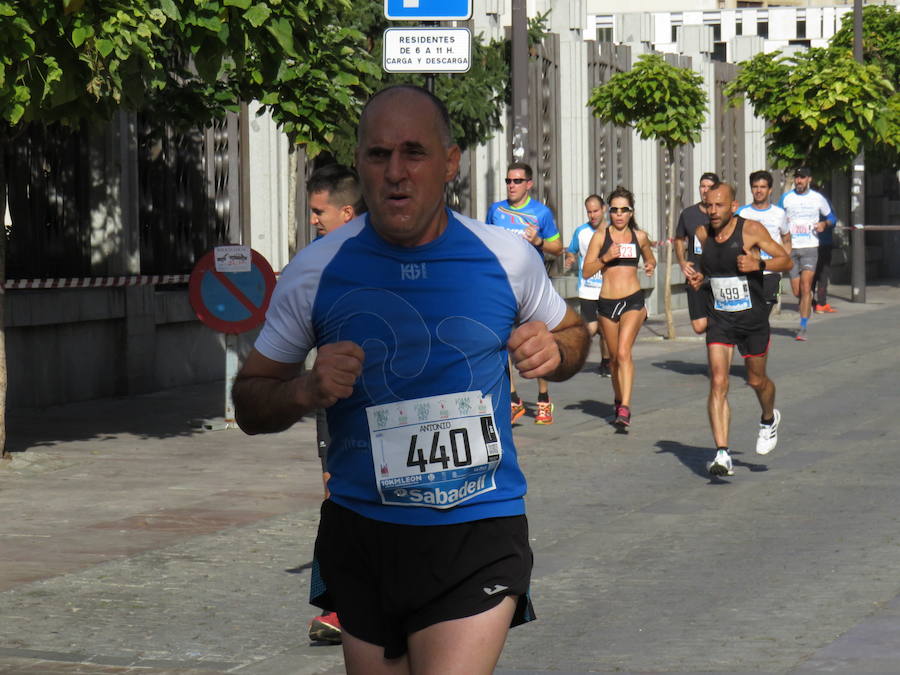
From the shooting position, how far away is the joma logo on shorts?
3812mm

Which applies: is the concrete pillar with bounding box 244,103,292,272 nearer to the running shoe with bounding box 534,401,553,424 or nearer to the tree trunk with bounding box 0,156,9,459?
the running shoe with bounding box 534,401,553,424

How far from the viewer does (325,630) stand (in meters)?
6.58

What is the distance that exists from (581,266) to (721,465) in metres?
5.50

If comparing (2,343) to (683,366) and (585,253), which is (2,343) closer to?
(585,253)

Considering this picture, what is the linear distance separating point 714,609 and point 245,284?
6.64 meters

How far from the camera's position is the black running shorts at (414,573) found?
12.5ft

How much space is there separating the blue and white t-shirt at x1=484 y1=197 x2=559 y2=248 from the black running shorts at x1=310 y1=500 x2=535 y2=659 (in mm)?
9821

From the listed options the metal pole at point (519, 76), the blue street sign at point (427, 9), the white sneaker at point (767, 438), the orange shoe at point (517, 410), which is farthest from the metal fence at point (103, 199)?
the white sneaker at point (767, 438)

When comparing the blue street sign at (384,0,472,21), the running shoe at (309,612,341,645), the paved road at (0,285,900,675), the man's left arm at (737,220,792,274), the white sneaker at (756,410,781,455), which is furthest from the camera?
the white sneaker at (756,410,781,455)

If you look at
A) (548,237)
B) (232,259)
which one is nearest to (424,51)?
(232,259)

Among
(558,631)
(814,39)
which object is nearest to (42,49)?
(558,631)

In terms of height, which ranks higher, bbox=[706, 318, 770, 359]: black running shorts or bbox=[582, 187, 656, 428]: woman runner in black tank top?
bbox=[582, 187, 656, 428]: woman runner in black tank top

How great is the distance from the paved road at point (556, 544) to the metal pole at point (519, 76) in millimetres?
2568

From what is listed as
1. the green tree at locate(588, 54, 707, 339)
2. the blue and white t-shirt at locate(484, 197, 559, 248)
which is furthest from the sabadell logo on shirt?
the green tree at locate(588, 54, 707, 339)
